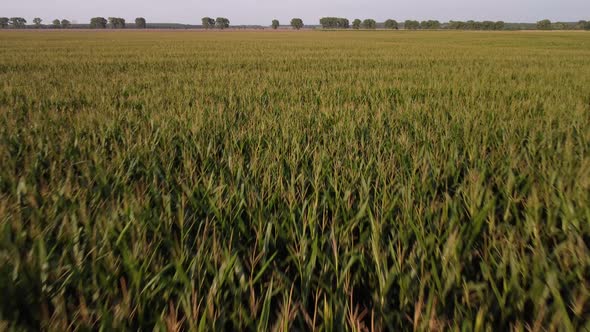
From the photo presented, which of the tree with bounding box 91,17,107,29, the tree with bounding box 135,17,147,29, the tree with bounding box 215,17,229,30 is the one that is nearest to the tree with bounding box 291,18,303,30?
the tree with bounding box 215,17,229,30

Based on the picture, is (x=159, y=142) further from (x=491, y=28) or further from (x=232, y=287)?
(x=491, y=28)

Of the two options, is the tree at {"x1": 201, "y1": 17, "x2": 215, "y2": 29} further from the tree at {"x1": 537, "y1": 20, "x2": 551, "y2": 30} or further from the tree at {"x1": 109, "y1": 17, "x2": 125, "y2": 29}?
the tree at {"x1": 537, "y1": 20, "x2": 551, "y2": 30}

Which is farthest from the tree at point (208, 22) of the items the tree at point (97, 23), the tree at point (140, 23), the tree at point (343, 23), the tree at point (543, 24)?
the tree at point (543, 24)

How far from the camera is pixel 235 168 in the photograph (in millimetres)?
1689

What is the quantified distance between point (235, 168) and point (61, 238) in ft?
2.69

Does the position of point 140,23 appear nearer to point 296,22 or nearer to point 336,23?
point 296,22

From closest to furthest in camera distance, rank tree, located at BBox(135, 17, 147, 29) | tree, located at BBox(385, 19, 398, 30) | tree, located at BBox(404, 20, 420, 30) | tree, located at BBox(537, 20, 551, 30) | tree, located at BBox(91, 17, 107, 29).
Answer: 1. tree, located at BBox(537, 20, 551, 30)
2. tree, located at BBox(404, 20, 420, 30)
3. tree, located at BBox(385, 19, 398, 30)
4. tree, located at BBox(91, 17, 107, 29)
5. tree, located at BBox(135, 17, 147, 29)

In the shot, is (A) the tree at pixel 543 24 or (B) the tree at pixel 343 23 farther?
(B) the tree at pixel 343 23

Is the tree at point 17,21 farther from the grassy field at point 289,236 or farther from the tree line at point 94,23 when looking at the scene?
the grassy field at point 289,236

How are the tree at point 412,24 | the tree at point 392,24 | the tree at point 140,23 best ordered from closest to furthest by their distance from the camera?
the tree at point 412,24
the tree at point 392,24
the tree at point 140,23

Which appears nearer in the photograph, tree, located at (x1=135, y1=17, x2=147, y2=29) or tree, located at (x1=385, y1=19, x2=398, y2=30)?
tree, located at (x1=385, y1=19, x2=398, y2=30)

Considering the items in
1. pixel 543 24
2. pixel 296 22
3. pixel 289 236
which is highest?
pixel 296 22

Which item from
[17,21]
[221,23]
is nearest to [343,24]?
[221,23]

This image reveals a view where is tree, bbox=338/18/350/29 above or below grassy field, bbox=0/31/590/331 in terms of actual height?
above
